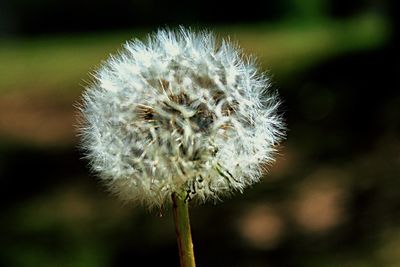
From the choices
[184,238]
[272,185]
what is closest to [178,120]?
[184,238]

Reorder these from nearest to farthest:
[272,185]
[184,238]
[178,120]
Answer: [184,238] → [178,120] → [272,185]

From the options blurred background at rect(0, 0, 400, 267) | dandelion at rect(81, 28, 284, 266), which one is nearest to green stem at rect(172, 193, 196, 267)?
dandelion at rect(81, 28, 284, 266)

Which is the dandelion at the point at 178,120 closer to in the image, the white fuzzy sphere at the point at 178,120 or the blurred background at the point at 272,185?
the white fuzzy sphere at the point at 178,120

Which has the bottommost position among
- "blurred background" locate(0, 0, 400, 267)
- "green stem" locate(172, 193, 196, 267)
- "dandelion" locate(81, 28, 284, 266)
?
"green stem" locate(172, 193, 196, 267)

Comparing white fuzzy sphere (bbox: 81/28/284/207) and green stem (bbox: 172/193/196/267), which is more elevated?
white fuzzy sphere (bbox: 81/28/284/207)

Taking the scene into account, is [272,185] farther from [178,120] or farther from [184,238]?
[184,238]

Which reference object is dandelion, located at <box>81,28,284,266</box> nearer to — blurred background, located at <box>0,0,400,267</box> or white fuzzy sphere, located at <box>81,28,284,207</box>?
white fuzzy sphere, located at <box>81,28,284,207</box>

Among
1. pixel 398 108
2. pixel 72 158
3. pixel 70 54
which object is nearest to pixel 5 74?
pixel 70 54
